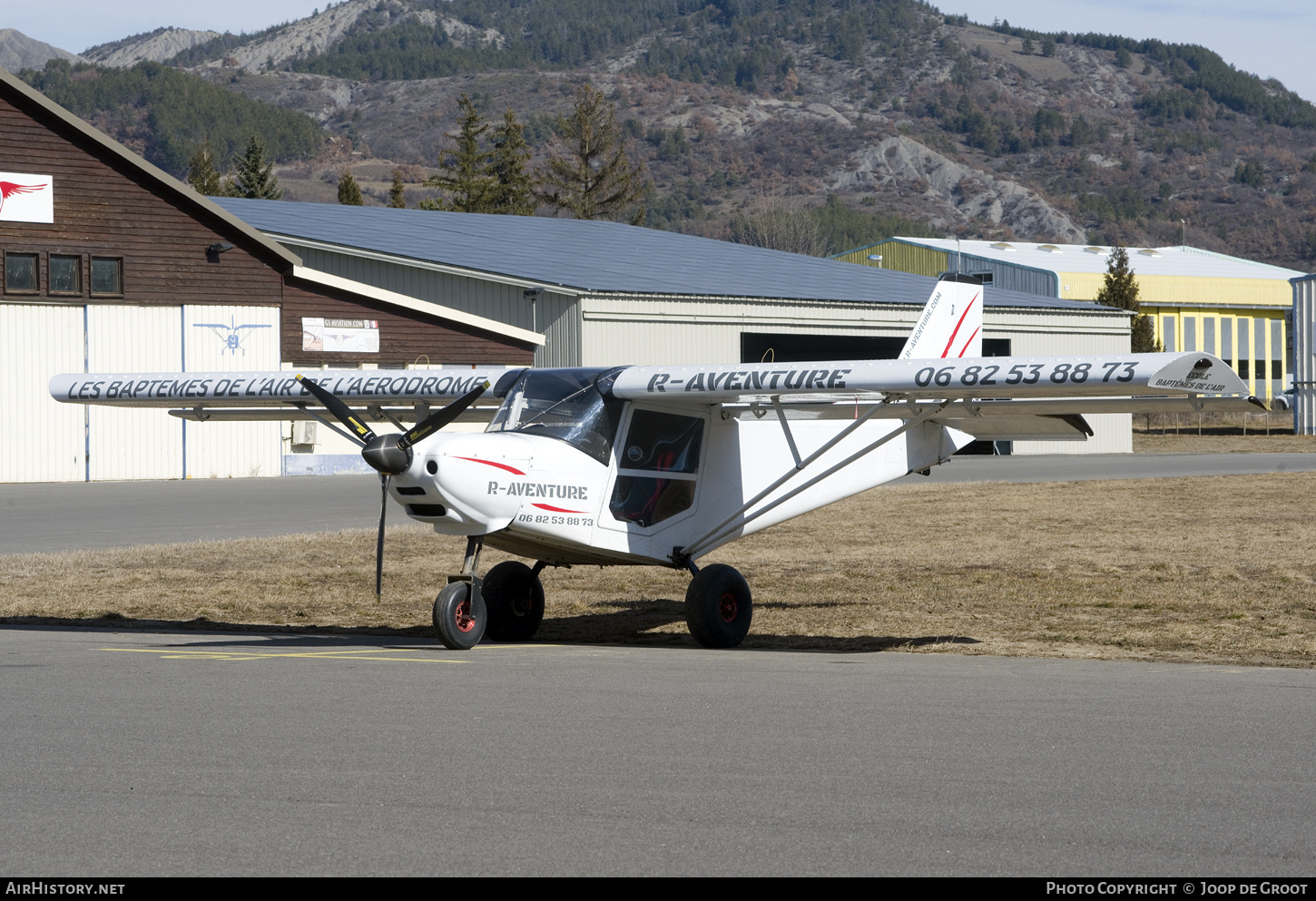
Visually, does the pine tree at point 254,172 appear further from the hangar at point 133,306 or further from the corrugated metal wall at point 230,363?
the corrugated metal wall at point 230,363

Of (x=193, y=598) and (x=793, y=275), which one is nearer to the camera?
(x=193, y=598)

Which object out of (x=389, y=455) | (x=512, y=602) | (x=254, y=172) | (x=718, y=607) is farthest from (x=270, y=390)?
(x=254, y=172)

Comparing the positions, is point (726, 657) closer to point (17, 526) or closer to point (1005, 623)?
point (1005, 623)

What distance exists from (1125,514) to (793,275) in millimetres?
21069

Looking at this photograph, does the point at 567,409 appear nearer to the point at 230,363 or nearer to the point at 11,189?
the point at 230,363

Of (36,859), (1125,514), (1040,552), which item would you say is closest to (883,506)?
(1125,514)

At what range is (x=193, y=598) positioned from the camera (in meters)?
15.3

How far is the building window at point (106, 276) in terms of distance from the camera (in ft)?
112

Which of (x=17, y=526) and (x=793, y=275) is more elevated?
(x=793, y=275)

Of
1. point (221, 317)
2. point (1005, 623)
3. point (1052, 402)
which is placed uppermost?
point (221, 317)

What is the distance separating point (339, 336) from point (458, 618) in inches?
1029

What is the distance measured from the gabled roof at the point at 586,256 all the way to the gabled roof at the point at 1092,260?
3277 cm

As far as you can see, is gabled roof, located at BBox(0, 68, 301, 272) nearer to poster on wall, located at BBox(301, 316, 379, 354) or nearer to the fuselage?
poster on wall, located at BBox(301, 316, 379, 354)

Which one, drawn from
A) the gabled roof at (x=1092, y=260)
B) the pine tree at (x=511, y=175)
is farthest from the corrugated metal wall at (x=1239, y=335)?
the pine tree at (x=511, y=175)
